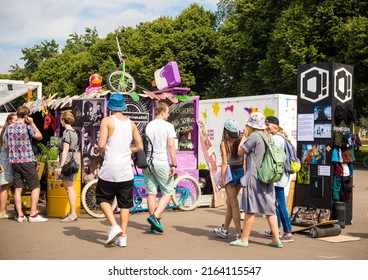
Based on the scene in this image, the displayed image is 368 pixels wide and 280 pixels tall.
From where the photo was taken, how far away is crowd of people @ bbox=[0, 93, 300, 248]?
687 centimetres

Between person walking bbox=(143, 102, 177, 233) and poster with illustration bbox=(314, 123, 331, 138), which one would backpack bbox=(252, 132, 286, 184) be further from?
poster with illustration bbox=(314, 123, 331, 138)

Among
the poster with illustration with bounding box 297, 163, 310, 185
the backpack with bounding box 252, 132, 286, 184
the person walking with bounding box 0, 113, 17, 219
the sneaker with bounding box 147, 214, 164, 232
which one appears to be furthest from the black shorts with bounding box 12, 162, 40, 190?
the poster with illustration with bounding box 297, 163, 310, 185

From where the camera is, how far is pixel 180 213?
1051cm

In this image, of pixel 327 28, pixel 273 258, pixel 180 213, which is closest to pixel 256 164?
pixel 273 258

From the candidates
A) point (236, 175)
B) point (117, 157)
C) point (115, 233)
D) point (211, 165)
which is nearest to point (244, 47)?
point (211, 165)

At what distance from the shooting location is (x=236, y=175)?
297 inches

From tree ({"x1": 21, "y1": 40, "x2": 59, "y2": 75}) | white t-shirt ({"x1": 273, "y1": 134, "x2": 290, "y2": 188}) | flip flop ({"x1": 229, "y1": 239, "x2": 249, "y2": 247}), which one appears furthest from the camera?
tree ({"x1": 21, "y1": 40, "x2": 59, "y2": 75})

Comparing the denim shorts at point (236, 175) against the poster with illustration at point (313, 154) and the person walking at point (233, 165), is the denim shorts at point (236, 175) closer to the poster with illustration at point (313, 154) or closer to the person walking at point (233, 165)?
the person walking at point (233, 165)

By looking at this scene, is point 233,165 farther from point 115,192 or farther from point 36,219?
point 36,219

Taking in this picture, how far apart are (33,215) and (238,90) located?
26059 millimetres

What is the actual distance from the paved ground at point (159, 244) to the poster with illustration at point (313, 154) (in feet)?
4.00

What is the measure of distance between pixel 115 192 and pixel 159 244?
36.9 inches

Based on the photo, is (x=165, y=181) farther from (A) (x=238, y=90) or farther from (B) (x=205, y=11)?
(B) (x=205, y=11)

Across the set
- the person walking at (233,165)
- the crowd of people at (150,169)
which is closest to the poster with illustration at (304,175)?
the crowd of people at (150,169)
